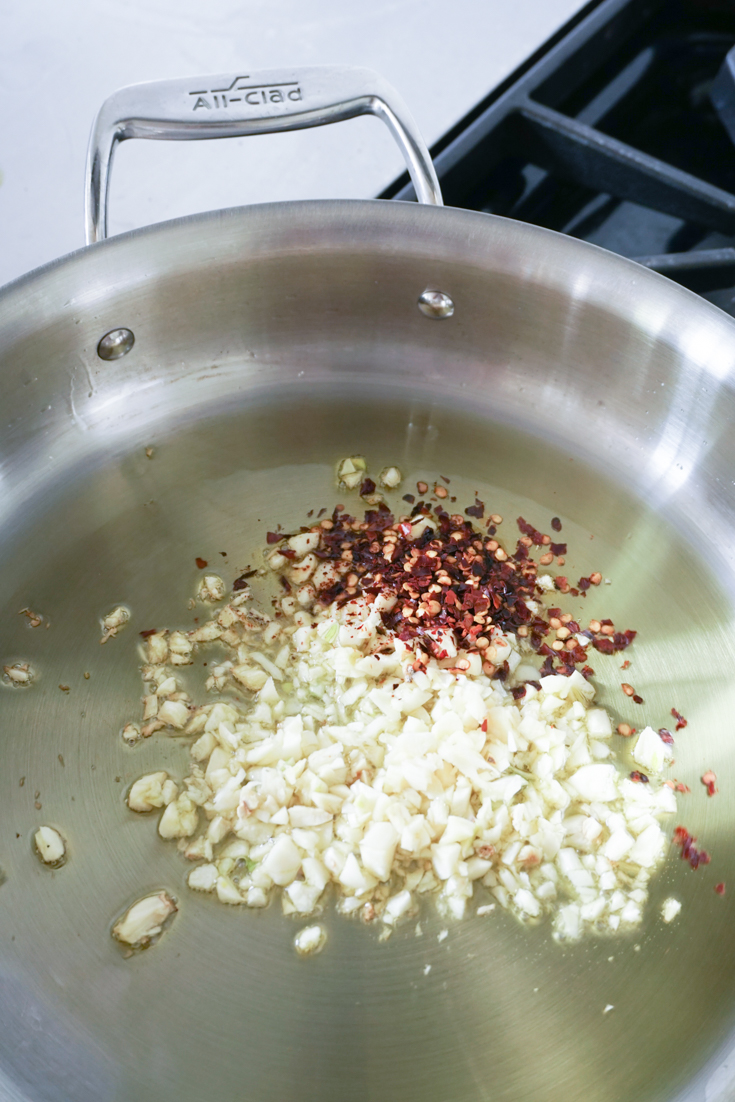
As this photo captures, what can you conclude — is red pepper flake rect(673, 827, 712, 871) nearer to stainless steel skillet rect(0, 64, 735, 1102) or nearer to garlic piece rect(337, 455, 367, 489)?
stainless steel skillet rect(0, 64, 735, 1102)

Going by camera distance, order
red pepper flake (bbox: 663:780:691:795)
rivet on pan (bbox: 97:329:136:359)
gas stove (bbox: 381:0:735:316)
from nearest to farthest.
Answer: red pepper flake (bbox: 663:780:691:795), rivet on pan (bbox: 97:329:136:359), gas stove (bbox: 381:0:735:316)

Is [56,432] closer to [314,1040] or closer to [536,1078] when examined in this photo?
[314,1040]

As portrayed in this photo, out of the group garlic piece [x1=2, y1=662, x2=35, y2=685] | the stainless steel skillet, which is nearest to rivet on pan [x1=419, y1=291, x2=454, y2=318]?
the stainless steel skillet

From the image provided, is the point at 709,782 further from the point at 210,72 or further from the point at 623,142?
the point at 210,72

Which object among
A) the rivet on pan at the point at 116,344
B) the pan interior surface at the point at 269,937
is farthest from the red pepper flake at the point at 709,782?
the rivet on pan at the point at 116,344

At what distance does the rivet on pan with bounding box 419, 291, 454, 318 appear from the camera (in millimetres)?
976

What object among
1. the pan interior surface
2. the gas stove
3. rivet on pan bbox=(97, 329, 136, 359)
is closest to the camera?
the pan interior surface

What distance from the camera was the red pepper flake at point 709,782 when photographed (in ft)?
2.48

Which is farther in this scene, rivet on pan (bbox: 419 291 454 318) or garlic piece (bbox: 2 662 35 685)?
rivet on pan (bbox: 419 291 454 318)

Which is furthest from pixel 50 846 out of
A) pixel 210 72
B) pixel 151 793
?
pixel 210 72

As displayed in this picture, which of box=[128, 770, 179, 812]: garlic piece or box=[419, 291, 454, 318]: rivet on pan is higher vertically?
box=[419, 291, 454, 318]: rivet on pan

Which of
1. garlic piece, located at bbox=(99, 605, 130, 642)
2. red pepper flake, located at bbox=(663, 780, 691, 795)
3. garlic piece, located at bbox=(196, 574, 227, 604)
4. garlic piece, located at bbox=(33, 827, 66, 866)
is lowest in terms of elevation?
garlic piece, located at bbox=(33, 827, 66, 866)

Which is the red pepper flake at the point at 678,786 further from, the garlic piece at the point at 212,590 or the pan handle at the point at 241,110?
the pan handle at the point at 241,110

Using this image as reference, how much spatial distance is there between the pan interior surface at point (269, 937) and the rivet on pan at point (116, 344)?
0.57ft
